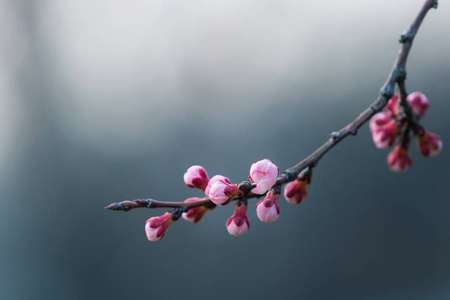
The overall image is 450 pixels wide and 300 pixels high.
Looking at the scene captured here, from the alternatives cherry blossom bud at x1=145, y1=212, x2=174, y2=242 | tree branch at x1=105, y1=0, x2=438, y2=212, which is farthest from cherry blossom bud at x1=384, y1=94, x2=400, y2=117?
cherry blossom bud at x1=145, y1=212, x2=174, y2=242

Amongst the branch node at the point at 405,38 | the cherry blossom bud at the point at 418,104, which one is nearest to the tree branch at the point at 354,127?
the branch node at the point at 405,38

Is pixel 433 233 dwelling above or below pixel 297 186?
above

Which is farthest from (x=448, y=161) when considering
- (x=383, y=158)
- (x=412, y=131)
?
(x=412, y=131)

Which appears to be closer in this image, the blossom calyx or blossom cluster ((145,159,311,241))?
blossom cluster ((145,159,311,241))

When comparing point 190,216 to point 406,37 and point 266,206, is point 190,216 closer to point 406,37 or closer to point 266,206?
point 266,206

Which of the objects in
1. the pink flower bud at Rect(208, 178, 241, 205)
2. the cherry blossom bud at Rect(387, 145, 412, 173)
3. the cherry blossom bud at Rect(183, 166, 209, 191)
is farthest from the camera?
the cherry blossom bud at Rect(387, 145, 412, 173)

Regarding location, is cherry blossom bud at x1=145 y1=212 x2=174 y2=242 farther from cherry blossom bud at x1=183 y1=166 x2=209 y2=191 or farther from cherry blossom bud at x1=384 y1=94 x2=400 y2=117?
cherry blossom bud at x1=384 y1=94 x2=400 y2=117
